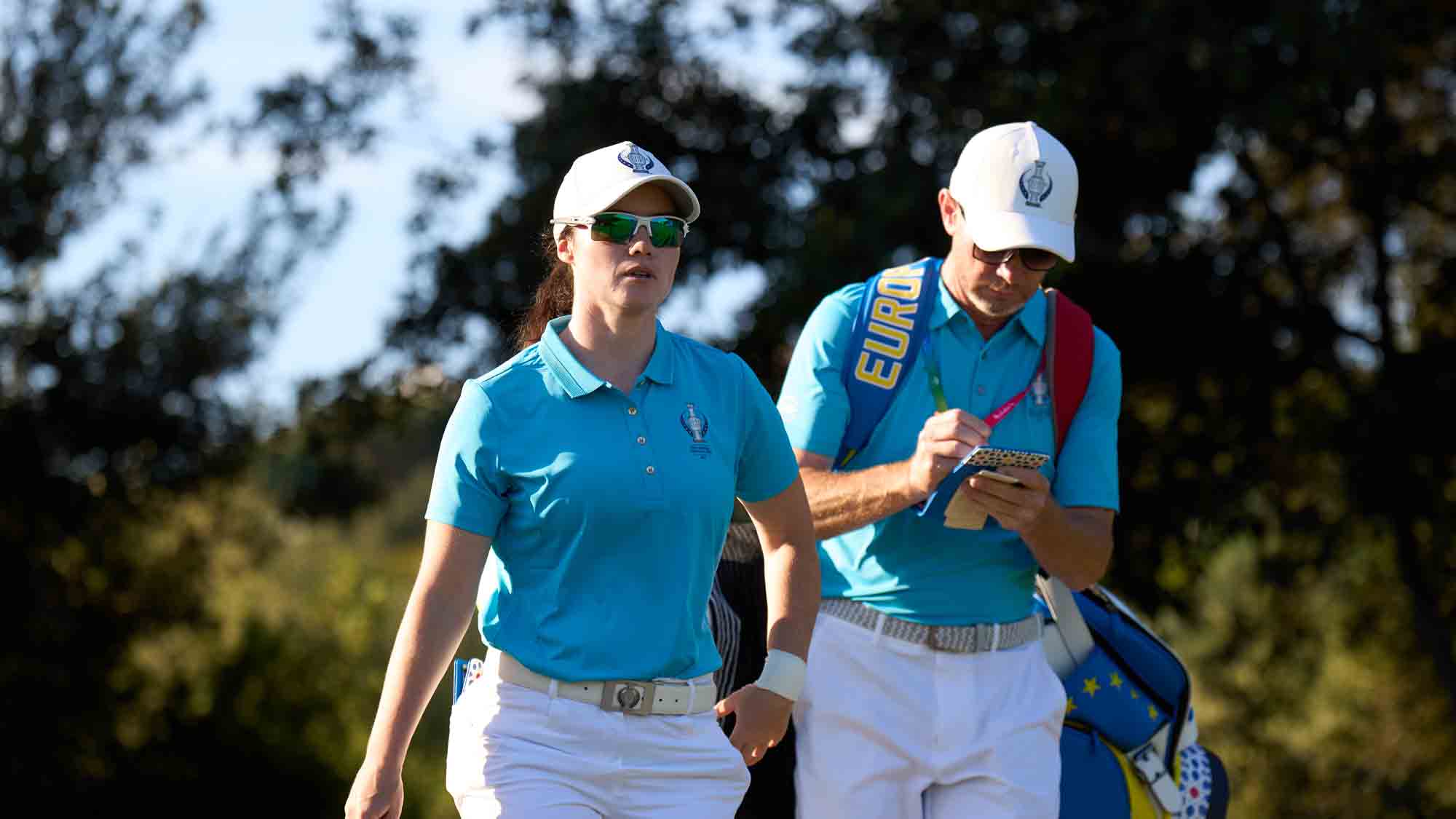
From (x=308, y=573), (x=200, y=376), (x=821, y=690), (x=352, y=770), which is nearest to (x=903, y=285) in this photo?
(x=821, y=690)

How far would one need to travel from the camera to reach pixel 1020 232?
4113 millimetres

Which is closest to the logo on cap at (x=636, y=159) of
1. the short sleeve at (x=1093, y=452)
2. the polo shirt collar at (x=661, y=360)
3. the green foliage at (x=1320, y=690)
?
the polo shirt collar at (x=661, y=360)

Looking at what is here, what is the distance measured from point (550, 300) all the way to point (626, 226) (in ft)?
1.81

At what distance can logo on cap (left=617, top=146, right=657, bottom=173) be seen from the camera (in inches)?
136

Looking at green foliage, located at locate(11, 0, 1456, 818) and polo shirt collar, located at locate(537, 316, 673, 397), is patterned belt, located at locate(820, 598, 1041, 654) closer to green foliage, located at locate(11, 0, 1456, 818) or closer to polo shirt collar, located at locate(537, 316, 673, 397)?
polo shirt collar, located at locate(537, 316, 673, 397)

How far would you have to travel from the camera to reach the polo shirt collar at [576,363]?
337cm

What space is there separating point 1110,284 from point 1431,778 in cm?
1154

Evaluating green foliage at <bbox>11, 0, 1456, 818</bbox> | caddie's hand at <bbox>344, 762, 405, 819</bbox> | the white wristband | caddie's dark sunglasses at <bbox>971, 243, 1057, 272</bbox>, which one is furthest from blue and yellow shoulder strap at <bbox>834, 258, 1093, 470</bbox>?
green foliage at <bbox>11, 0, 1456, 818</bbox>

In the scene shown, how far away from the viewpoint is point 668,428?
11.2 feet

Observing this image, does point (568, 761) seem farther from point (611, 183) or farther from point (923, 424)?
point (923, 424)

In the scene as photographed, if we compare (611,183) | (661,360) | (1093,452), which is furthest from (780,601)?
(1093,452)

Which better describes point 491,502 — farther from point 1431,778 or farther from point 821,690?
point 1431,778

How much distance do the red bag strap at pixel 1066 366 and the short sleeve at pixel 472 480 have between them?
1.59 meters

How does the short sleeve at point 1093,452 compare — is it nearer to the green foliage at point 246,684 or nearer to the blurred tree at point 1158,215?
the blurred tree at point 1158,215
